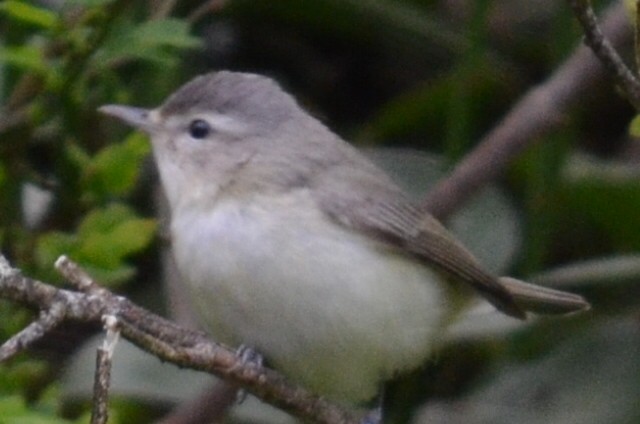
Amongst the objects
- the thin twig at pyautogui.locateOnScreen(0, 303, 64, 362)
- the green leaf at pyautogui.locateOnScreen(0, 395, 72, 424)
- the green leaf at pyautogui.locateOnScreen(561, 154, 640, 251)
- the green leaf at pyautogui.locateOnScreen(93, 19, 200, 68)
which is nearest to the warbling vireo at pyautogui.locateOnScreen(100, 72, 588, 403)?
the green leaf at pyautogui.locateOnScreen(93, 19, 200, 68)

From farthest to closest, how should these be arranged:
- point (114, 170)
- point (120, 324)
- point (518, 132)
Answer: point (518, 132), point (114, 170), point (120, 324)

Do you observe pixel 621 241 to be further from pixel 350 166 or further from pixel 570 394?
pixel 350 166

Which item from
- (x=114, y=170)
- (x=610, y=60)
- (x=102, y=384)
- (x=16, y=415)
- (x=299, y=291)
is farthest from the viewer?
(x=114, y=170)

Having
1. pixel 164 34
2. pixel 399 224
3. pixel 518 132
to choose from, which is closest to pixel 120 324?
Result: pixel 164 34

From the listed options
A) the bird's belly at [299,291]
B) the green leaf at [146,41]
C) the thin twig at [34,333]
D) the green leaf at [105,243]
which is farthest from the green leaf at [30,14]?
the thin twig at [34,333]

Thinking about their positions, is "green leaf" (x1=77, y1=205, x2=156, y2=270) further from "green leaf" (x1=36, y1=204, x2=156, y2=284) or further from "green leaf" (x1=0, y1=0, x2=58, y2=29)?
Answer: "green leaf" (x1=0, y1=0, x2=58, y2=29)

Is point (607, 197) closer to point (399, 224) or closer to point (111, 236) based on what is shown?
point (399, 224)

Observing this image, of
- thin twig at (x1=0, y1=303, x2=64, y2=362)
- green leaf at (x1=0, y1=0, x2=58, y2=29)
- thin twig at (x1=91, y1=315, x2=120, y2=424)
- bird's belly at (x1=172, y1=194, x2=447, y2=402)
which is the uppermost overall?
green leaf at (x1=0, y1=0, x2=58, y2=29)

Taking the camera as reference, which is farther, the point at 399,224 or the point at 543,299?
the point at 543,299
